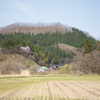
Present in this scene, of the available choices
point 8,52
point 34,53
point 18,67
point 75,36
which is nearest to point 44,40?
point 75,36

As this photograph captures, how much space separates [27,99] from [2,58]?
5023 centimetres

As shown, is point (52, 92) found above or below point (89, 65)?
below

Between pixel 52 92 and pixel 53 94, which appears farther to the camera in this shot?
pixel 52 92

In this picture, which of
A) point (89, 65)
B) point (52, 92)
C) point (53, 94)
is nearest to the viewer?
point (53, 94)

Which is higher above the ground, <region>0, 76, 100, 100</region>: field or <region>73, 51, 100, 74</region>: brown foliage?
<region>73, 51, 100, 74</region>: brown foliage

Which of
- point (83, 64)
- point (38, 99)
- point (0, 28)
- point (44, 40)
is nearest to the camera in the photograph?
point (38, 99)

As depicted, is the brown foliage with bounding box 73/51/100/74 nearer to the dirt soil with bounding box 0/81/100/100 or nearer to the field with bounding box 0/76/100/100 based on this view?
the field with bounding box 0/76/100/100

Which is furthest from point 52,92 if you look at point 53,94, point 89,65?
point 89,65

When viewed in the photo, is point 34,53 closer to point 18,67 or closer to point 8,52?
point 8,52

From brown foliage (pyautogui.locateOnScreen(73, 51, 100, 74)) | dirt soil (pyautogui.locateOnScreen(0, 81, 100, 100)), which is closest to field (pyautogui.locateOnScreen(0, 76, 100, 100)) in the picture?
dirt soil (pyautogui.locateOnScreen(0, 81, 100, 100))

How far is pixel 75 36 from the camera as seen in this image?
13050 centimetres

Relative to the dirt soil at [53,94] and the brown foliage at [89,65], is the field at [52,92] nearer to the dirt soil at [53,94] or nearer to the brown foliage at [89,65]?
the dirt soil at [53,94]

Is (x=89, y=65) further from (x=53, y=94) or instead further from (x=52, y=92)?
(x=53, y=94)

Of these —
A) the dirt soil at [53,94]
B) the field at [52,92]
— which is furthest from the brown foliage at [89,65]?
the dirt soil at [53,94]
